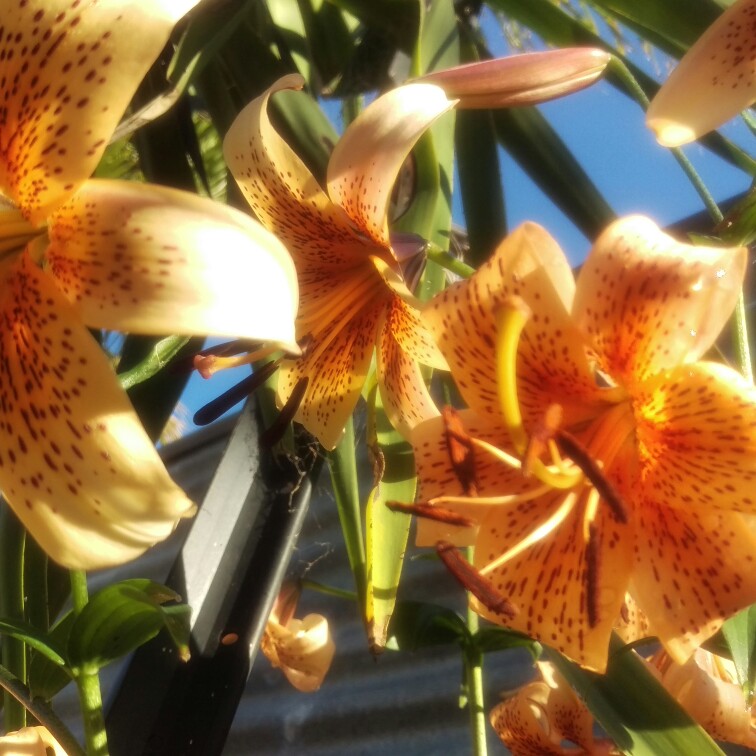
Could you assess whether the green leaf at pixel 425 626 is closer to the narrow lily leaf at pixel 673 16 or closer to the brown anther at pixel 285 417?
the brown anther at pixel 285 417

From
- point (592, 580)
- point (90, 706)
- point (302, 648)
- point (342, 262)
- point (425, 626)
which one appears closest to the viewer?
point (592, 580)

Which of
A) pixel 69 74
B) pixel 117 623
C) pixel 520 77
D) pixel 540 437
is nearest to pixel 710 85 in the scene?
pixel 520 77

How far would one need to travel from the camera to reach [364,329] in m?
0.61

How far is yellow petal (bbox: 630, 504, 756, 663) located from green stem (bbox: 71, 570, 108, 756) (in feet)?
1.04

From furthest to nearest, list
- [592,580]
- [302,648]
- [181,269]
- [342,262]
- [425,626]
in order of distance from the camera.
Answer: [302,648]
[425,626]
[342,262]
[592,580]
[181,269]

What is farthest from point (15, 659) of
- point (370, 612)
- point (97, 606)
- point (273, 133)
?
point (273, 133)

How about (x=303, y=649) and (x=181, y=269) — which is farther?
(x=303, y=649)

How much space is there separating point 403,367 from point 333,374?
0.07 metres

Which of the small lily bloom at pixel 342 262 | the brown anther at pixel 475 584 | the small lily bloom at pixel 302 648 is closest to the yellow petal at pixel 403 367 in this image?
the small lily bloom at pixel 342 262

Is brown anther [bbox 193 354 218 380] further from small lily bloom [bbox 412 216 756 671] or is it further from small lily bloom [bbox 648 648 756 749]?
small lily bloom [bbox 648 648 756 749]

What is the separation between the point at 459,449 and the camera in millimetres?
421

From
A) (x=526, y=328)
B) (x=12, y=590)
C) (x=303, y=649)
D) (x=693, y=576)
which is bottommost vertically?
(x=303, y=649)

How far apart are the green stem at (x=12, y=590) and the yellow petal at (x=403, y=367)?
0.29 m

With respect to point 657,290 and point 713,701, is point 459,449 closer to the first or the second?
point 657,290
